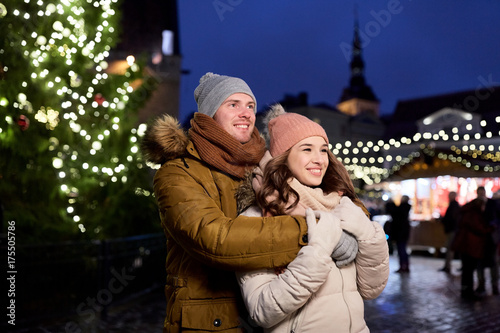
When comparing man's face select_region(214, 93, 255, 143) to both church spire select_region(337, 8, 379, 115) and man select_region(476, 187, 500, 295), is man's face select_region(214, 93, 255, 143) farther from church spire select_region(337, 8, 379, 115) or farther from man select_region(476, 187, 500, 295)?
church spire select_region(337, 8, 379, 115)

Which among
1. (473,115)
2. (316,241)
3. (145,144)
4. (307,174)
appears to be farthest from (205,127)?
(473,115)

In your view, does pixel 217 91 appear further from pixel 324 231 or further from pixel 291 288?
pixel 291 288

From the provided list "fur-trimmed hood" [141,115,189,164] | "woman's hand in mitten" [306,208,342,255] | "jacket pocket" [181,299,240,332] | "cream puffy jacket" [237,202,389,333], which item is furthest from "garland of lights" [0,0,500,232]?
"woman's hand in mitten" [306,208,342,255]

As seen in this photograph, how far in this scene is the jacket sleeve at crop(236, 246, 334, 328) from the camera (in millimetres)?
2104

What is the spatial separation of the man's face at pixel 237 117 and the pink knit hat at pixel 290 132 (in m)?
0.15

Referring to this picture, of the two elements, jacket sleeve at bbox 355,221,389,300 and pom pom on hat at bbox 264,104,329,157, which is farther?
pom pom on hat at bbox 264,104,329,157

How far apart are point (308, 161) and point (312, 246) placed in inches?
19.7

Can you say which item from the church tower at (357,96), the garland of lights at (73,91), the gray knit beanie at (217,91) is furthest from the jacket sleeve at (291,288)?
the church tower at (357,96)

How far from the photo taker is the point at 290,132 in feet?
8.23

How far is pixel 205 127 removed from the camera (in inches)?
101

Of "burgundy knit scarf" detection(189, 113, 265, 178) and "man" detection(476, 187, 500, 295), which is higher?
"burgundy knit scarf" detection(189, 113, 265, 178)

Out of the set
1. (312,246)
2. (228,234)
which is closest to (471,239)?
(312,246)

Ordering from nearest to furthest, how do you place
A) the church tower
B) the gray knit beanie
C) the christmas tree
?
the gray knit beanie < the christmas tree < the church tower

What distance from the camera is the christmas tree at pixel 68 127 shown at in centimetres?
771
